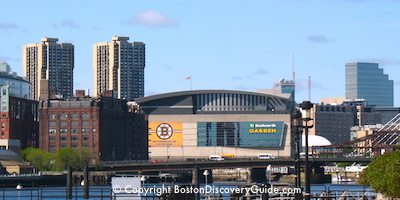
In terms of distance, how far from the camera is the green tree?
7369cm

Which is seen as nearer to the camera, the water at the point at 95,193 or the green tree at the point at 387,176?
the water at the point at 95,193

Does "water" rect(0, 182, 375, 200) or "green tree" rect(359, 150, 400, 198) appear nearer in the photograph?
"water" rect(0, 182, 375, 200)

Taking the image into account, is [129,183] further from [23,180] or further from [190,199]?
[23,180]

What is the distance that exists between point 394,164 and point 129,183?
26340mm

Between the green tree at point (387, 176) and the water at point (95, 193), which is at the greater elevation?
the green tree at point (387, 176)

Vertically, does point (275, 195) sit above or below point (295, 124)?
below

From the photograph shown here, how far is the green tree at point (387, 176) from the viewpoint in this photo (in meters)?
73.7

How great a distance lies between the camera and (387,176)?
244 feet

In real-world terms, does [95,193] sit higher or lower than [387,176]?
lower

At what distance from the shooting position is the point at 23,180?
192250 mm

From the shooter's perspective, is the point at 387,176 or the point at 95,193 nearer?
the point at 387,176

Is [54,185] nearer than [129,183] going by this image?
No

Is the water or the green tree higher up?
the green tree

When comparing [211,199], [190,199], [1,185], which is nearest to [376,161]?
[211,199]
